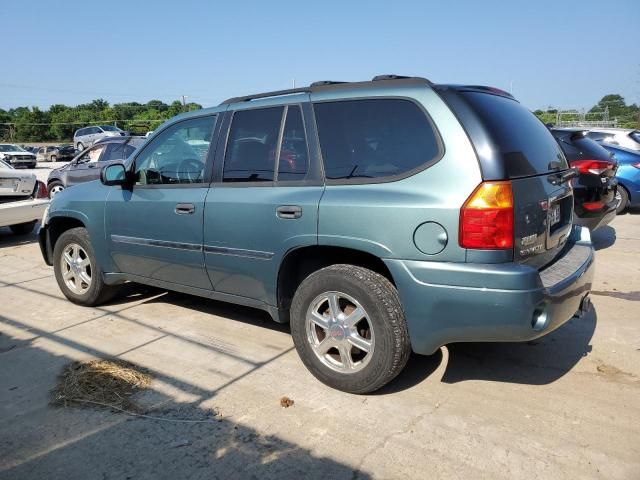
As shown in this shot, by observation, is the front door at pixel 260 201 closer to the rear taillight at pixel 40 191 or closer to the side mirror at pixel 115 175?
the side mirror at pixel 115 175

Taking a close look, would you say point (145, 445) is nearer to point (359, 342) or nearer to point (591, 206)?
point (359, 342)

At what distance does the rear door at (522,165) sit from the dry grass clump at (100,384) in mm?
2488

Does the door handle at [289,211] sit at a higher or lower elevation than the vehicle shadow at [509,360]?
higher

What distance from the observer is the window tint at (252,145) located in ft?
12.3

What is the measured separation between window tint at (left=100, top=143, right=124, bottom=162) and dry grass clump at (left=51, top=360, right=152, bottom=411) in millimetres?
8487

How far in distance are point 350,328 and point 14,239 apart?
8.40 meters

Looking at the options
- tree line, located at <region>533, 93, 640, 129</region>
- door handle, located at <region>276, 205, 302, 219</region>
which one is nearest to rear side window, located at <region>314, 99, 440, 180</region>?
door handle, located at <region>276, 205, 302, 219</region>

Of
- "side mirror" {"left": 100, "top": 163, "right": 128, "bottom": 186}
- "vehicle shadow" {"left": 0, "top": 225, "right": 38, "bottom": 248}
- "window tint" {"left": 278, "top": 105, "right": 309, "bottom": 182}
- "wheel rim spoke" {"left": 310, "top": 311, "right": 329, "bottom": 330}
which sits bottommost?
"vehicle shadow" {"left": 0, "top": 225, "right": 38, "bottom": 248}

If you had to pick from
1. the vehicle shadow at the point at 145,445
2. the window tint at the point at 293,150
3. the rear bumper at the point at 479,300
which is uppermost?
the window tint at the point at 293,150

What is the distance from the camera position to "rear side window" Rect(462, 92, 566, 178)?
3.00 meters

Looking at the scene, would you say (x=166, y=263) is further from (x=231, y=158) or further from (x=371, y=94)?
(x=371, y=94)

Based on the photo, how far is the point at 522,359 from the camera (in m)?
3.84

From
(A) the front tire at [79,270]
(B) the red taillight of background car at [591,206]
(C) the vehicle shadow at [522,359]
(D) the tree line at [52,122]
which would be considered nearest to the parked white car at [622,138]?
(B) the red taillight of background car at [591,206]

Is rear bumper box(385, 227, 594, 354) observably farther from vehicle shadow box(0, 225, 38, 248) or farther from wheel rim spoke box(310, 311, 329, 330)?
vehicle shadow box(0, 225, 38, 248)
